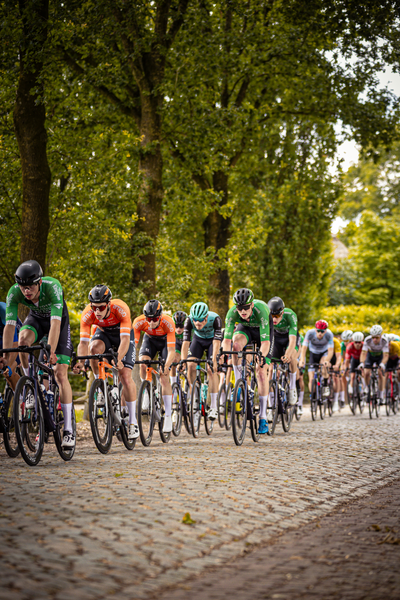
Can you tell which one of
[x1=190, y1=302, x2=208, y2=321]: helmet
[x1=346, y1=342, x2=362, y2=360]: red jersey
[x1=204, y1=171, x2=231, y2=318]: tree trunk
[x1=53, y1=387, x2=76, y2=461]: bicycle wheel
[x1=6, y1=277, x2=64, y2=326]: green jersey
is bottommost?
[x1=53, y1=387, x2=76, y2=461]: bicycle wheel

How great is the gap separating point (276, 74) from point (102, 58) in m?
6.36

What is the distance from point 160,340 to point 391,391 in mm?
11158

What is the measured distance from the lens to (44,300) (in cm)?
896

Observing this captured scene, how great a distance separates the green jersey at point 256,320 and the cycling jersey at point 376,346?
8455 millimetres

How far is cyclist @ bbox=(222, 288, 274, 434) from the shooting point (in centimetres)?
1168

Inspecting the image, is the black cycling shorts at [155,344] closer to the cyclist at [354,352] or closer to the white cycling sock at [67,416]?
the white cycling sock at [67,416]

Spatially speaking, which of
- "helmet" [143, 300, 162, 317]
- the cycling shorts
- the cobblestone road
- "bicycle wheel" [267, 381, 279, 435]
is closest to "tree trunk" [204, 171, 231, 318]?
"bicycle wheel" [267, 381, 279, 435]

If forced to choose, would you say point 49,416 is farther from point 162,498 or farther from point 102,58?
point 102,58

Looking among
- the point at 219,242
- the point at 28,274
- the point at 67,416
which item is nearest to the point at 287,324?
the point at 67,416

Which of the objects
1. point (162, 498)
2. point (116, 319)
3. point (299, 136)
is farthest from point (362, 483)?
point (299, 136)

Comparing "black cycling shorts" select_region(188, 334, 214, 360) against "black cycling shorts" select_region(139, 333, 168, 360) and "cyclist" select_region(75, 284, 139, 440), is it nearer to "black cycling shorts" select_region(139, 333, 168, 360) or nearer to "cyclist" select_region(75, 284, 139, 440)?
"black cycling shorts" select_region(139, 333, 168, 360)

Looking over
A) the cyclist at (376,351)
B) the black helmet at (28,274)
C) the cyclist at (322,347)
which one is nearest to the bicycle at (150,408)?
the black helmet at (28,274)

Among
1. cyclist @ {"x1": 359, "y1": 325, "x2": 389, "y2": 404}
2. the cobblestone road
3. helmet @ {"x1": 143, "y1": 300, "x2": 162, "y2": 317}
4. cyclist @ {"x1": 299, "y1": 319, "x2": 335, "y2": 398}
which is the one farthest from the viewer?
cyclist @ {"x1": 359, "y1": 325, "x2": 389, "y2": 404}

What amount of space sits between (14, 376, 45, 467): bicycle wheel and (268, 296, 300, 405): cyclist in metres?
6.34
